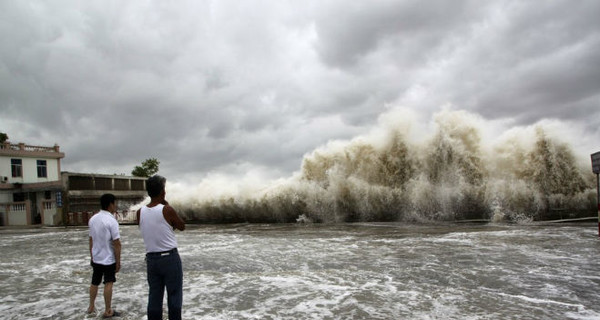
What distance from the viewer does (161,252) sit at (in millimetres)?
3471

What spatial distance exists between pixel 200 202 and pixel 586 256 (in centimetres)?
2123

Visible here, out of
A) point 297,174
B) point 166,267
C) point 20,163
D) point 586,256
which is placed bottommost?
point 586,256

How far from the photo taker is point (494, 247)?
27.5 ft

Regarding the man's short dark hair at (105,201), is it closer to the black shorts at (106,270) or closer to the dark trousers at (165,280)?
the black shorts at (106,270)

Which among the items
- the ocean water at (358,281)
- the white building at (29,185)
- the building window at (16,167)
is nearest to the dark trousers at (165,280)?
the ocean water at (358,281)

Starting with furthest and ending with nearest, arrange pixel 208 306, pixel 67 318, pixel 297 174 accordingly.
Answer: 1. pixel 297 174
2. pixel 208 306
3. pixel 67 318

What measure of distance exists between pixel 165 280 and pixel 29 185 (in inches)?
1414

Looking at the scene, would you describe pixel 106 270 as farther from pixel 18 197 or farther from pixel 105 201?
pixel 18 197

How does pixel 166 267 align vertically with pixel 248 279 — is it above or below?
above

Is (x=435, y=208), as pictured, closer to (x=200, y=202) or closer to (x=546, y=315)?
(x=546, y=315)

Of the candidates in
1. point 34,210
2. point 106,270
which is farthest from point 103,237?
point 34,210

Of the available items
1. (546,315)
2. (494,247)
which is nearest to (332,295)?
(546,315)

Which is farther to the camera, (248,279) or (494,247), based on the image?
(494,247)

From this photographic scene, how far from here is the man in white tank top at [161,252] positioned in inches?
136
